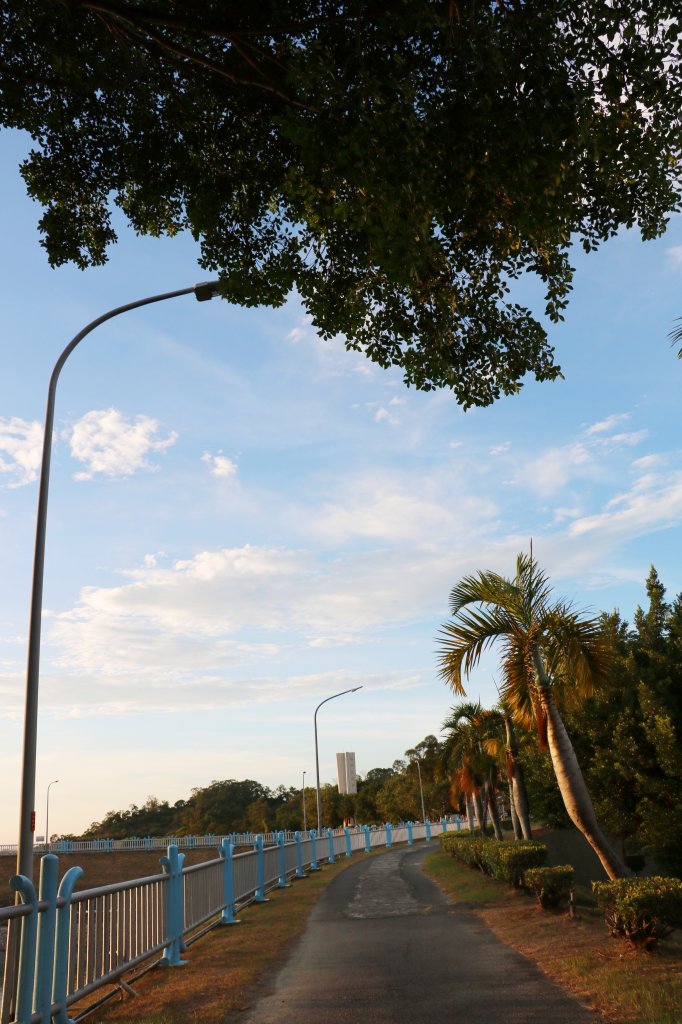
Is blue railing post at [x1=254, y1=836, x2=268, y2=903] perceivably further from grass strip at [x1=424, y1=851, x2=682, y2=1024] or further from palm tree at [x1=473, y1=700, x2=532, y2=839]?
palm tree at [x1=473, y1=700, x2=532, y2=839]

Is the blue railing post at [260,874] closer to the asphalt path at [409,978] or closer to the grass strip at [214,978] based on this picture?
the grass strip at [214,978]

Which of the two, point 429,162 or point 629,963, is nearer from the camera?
point 429,162

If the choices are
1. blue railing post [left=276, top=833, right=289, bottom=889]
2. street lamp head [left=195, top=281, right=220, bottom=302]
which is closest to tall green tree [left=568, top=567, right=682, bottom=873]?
blue railing post [left=276, top=833, right=289, bottom=889]

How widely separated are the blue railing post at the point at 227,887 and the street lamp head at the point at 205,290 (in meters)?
8.97

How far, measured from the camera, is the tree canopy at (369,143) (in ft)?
21.1

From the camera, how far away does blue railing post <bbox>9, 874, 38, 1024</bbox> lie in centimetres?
573

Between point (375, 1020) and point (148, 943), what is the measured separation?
3378mm

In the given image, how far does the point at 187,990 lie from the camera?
7.91m

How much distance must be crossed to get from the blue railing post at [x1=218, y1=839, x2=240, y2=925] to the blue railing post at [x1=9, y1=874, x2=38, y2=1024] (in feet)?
24.3

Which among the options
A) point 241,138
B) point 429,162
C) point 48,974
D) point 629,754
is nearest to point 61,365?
point 241,138

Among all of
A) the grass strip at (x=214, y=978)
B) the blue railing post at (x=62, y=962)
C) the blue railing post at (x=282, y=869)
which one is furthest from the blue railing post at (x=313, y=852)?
the blue railing post at (x=62, y=962)

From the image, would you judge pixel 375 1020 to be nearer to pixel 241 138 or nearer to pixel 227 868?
pixel 227 868

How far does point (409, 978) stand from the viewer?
8.07 m

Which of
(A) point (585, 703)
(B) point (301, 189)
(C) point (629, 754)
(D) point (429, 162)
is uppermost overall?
(B) point (301, 189)
